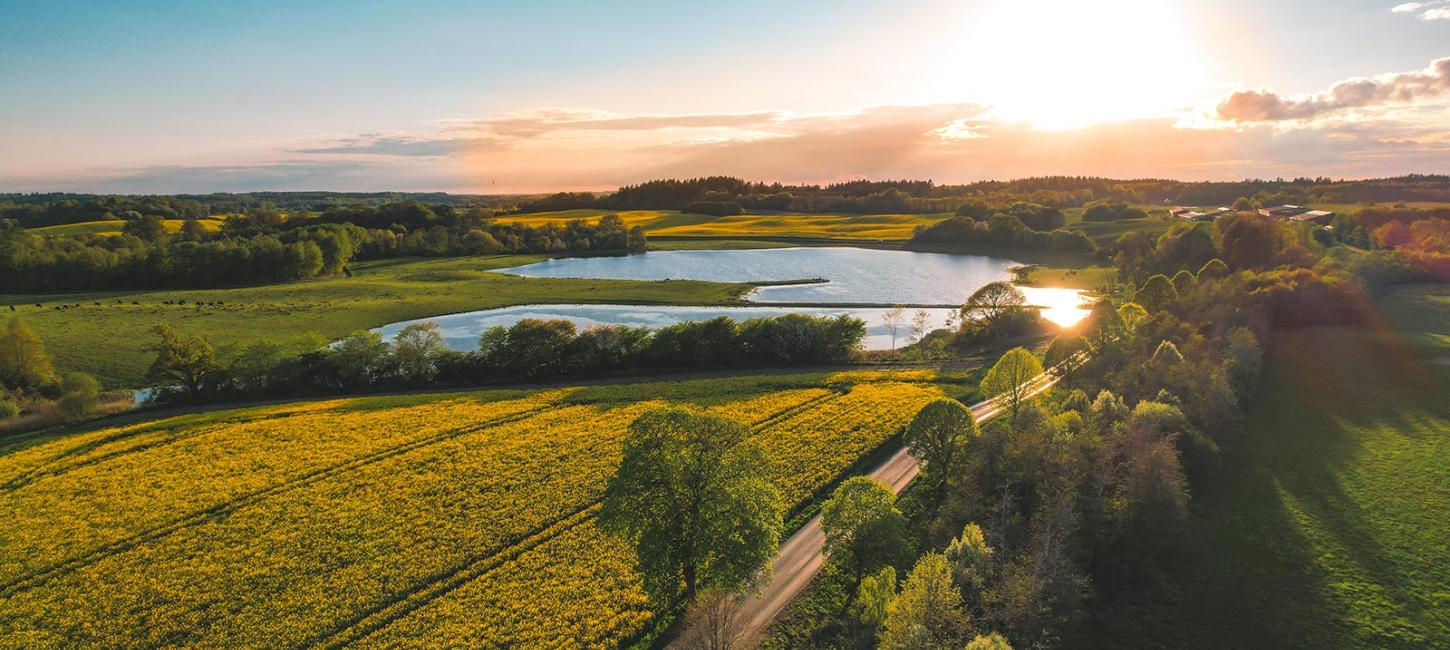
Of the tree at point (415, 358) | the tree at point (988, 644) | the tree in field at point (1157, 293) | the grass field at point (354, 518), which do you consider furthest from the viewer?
the tree in field at point (1157, 293)

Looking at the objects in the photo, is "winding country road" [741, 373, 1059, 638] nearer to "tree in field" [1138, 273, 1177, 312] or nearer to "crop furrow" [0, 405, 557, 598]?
"crop furrow" [0, 405, 557, 598]

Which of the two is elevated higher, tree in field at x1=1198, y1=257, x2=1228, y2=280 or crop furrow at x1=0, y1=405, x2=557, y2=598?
tree in field at x1=1198, y1=257, x2=1228, y2=280

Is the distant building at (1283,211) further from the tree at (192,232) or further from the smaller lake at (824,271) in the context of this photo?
the tree at (192,232)

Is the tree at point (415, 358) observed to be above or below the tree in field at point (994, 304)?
below

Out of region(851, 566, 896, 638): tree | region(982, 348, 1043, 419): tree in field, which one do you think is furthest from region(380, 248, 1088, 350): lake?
region(851, 566, 896, 638): tree

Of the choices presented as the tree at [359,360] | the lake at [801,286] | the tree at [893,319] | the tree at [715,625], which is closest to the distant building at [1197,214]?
the lake at [801,286]

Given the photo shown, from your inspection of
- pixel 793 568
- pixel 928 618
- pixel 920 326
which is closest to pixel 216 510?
pixel 793 568

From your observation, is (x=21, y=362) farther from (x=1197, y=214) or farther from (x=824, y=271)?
(x=1197, y=214)
